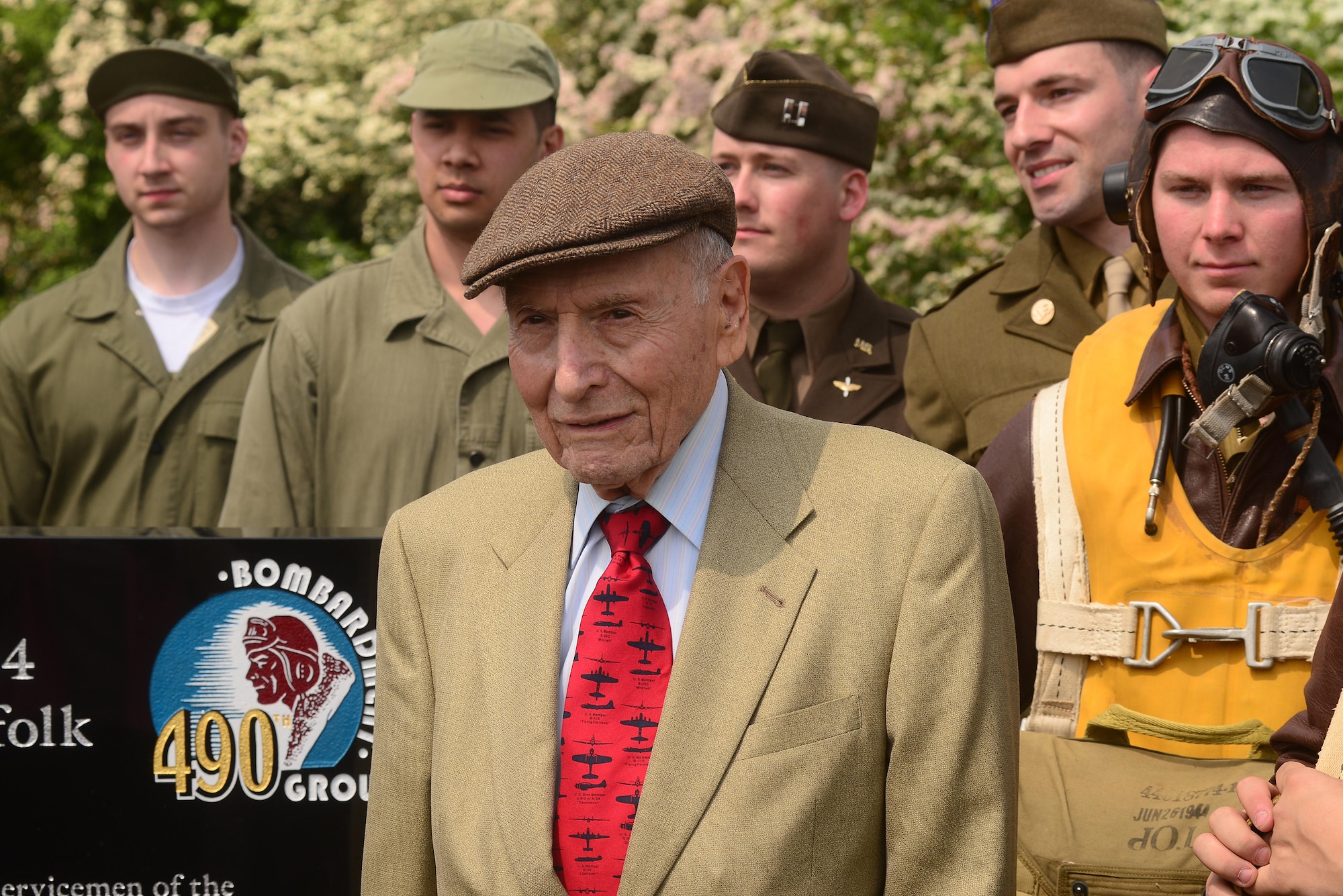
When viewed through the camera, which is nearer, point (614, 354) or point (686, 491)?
point (614, 354)

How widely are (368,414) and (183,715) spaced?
1335mm

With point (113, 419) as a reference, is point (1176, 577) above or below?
below

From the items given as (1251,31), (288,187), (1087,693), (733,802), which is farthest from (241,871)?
(288,187)

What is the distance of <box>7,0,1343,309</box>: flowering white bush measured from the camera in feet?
22.6

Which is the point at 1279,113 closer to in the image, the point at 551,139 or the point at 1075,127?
the point at 1075,127

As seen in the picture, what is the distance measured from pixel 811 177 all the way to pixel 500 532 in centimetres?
246

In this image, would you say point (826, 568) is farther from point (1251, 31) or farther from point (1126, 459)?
point (1251, 31)

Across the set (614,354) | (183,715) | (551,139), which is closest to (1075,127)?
(551,139)

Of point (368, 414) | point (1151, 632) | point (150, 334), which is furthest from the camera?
point (150, 334)

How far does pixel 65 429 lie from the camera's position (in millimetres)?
4930

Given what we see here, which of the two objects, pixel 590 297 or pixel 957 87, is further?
pixel 957 87

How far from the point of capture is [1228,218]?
8.86 feet

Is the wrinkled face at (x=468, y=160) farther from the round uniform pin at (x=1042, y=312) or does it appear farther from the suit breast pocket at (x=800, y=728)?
the suit breast pocket at (x=800, y=728)

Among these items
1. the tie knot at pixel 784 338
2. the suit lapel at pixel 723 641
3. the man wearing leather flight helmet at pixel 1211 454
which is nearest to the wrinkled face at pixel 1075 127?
the tie knot at pixel 784 338
